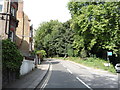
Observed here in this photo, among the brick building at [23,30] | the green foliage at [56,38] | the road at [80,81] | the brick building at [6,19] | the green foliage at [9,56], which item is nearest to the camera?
the green foliage at [9,56]

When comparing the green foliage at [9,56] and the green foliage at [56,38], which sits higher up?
the green foliage at [56,38]

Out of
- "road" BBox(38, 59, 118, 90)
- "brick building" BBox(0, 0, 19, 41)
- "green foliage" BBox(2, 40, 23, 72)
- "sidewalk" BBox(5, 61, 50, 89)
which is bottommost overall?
"road" BBox(38, 59, 118, 90)

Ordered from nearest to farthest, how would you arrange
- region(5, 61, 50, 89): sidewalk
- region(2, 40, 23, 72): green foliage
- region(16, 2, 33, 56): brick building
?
region(2, 40, 23, 72): green foliage
region(5, 61, 50, 89): sidewalk
region(16, 2, 33, 56): brick building

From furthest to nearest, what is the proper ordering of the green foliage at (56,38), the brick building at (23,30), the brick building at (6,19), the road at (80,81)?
the green foliage at (56,38) → the brick building at (23,30) → the brick building at (6,19) → the road at (80,81)

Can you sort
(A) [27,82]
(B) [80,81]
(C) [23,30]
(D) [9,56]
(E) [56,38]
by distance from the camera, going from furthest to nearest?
1. (E) [56,38]
2. (C) [23,30]
3. (B) [80,81]
4. (A) [27,82]
5. (D) [9,56]

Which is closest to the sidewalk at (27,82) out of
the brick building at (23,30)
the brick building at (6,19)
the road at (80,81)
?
the road at (80,81)

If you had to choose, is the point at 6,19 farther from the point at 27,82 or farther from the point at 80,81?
the point at 80,81

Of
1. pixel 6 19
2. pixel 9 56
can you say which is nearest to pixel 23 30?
pixel 6 19

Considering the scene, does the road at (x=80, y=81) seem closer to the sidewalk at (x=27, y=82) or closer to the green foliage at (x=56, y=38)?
the sidewalk at (x=27, y=82)

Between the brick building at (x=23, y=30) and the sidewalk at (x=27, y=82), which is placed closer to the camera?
the sidewalk at (x=27, y=82)

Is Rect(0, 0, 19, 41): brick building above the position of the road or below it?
above

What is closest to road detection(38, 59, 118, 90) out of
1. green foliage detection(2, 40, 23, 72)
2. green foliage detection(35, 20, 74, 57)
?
green foliage detection(2, 40, 23, 72)

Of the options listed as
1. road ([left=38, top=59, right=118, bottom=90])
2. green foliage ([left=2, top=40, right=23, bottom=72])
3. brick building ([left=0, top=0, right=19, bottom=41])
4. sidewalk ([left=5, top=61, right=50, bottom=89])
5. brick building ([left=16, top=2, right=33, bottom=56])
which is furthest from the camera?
brick building ([left=16, top=2, right=33, bottom=56])

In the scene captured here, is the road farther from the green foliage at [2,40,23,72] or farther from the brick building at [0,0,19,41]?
the brick building at [0,0,19,41]
